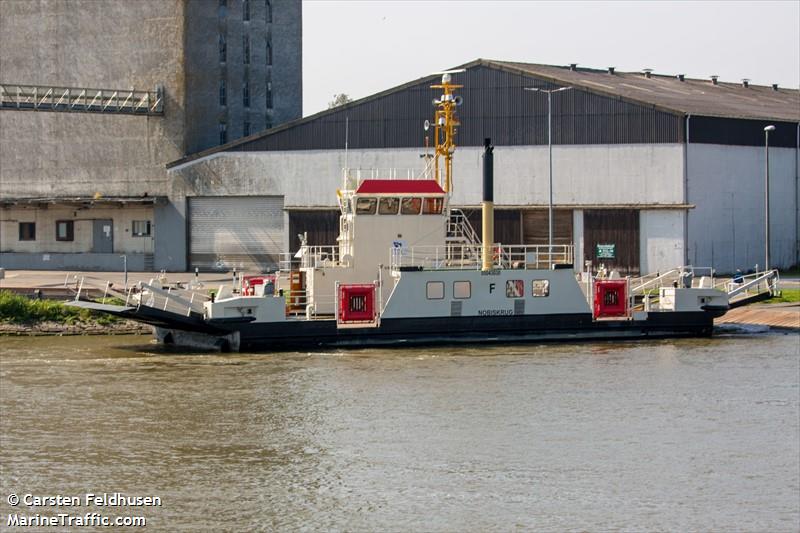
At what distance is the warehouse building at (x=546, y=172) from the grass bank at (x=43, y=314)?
54.2ft

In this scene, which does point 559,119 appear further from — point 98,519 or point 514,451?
point 98,519

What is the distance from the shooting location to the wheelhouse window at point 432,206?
42.8 m

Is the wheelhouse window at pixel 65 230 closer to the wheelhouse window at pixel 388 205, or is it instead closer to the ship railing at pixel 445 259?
the wheelhouse window at pixel 388 205

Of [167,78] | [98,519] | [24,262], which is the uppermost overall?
[167,78]

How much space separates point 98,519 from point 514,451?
28.4 ft

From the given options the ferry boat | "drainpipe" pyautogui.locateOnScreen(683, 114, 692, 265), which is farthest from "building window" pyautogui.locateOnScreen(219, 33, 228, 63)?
the ferry boat

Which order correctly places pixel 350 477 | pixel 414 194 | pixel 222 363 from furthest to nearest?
pixel 414 194 → pixel 222 363 → pixel 350 477

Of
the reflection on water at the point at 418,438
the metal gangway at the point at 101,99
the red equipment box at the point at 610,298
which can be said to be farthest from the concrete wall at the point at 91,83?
the red equipment box at the point at 610,298

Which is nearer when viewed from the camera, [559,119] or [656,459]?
[656,459]

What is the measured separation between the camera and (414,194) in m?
42.5

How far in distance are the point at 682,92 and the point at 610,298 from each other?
32.9 m

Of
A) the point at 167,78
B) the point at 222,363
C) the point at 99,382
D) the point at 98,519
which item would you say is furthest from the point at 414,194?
the point at 167,78

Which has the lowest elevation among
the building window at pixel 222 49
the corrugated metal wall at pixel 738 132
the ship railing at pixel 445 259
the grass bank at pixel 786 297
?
the grass bank at pixel 786 297

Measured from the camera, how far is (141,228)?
2709 inches
